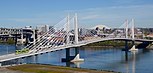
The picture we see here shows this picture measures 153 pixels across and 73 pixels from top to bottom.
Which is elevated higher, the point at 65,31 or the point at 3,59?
the point at 65,31

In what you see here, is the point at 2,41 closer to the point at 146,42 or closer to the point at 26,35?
the point at 26,35

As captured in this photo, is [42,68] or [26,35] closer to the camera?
[42,68]

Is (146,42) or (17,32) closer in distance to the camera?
(146,42)

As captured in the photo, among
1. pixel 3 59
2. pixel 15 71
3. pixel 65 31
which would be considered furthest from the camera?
pixel 65 31

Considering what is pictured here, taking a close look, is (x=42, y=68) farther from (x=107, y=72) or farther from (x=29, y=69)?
(x=107, y=72)

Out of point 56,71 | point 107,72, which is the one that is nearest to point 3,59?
point 56,71

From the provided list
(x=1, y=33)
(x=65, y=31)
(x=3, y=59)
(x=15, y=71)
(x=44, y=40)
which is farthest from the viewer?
(x=1, y=33)

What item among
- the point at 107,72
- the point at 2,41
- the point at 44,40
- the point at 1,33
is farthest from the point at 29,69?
the point at 2,41

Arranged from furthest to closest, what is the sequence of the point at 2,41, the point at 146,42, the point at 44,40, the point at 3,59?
the point at 2,41 < the point at 146,42 < the point at 44,40 < the point at 3,59

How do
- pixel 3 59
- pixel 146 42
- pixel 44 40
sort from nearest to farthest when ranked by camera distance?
1. pixel 3 59
2. pixel 44 40
3. pixel 146 42
